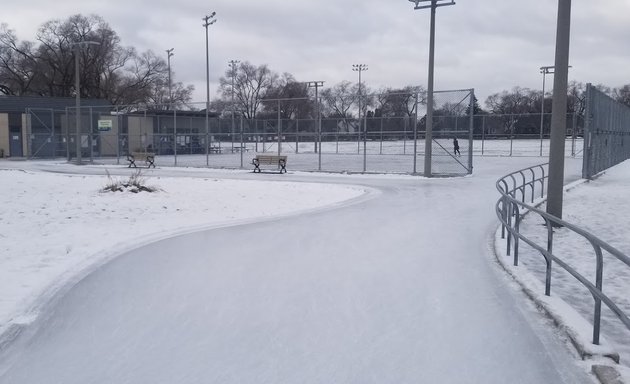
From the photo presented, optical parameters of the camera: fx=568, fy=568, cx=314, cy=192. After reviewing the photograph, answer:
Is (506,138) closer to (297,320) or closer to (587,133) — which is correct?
(587,133)

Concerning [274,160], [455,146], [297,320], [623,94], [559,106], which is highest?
[623,94]

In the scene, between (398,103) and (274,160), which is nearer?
(274,160)

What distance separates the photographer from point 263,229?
1038 centimetres

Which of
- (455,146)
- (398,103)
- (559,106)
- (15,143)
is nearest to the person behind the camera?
(559,106)

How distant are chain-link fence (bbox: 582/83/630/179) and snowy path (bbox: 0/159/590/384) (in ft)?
44.8

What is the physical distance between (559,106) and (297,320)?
7.04 m

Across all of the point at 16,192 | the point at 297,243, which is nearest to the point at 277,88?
the point at 16,192

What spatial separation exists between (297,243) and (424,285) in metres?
2.98

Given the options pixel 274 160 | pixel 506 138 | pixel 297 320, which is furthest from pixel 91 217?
pixel 506 138

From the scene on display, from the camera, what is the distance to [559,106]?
10031 mm

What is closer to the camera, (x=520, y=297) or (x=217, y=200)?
(x=520, y=297)

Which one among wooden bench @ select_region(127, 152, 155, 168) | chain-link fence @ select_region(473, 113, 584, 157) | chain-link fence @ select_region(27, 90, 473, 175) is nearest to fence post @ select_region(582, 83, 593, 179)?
chain-link fence @ select_region(27, 90, 473, 175)

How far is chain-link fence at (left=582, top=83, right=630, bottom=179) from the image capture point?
20453 millimetres

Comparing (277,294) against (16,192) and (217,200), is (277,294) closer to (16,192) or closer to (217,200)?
(217,200)
